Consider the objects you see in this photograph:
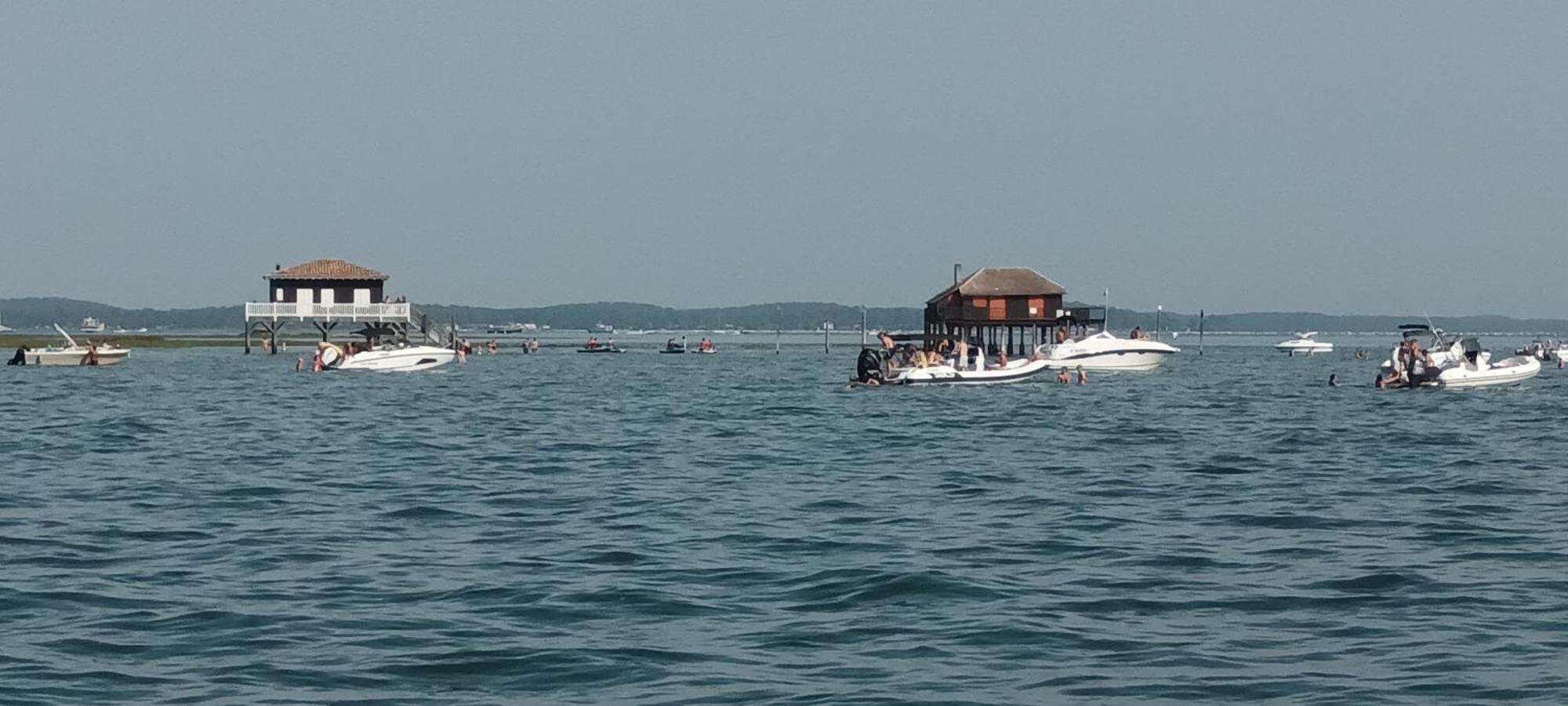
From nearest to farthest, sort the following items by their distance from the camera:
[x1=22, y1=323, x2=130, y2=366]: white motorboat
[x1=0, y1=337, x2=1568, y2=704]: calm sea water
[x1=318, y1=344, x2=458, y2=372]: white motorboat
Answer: [x1=0, y1=337, x2=1568, y2=704]: calm sea water, [x1=318, y1=344, x2=458, y2=372]: white motorboat, [x1=22, y1=323, x2=130, y2=366]: white motorboat

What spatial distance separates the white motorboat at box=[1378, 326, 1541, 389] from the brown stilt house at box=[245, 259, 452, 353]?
5867cm

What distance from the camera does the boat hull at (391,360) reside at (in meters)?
78.7

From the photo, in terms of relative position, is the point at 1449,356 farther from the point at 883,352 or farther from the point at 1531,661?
the point at 1531,661

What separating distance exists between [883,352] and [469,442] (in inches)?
1317

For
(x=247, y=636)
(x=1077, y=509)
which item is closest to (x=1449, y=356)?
(x=1077, y=509)

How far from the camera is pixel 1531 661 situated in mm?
11602

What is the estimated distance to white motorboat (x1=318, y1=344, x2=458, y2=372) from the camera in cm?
7869

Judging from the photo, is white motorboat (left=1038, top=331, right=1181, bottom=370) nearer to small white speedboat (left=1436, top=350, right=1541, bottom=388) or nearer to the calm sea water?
small white speedboat (left=1436, top=350, right=1541, bottom=388)

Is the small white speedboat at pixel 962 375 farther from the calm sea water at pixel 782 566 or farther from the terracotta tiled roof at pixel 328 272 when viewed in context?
the terracotta tiled roof at pixel 328 272

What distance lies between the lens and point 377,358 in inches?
3098

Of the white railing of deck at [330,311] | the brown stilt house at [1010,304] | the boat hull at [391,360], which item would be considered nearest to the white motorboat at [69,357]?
the white railing of deck at [330,311]

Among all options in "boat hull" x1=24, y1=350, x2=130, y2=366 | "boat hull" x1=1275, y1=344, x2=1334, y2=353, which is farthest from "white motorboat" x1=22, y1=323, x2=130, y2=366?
"boat hull" x1=1275, y1=344, x2=1334, y2=353

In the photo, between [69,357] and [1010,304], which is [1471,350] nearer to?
[1010,304]

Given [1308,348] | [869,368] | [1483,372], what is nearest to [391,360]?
[869,368]
